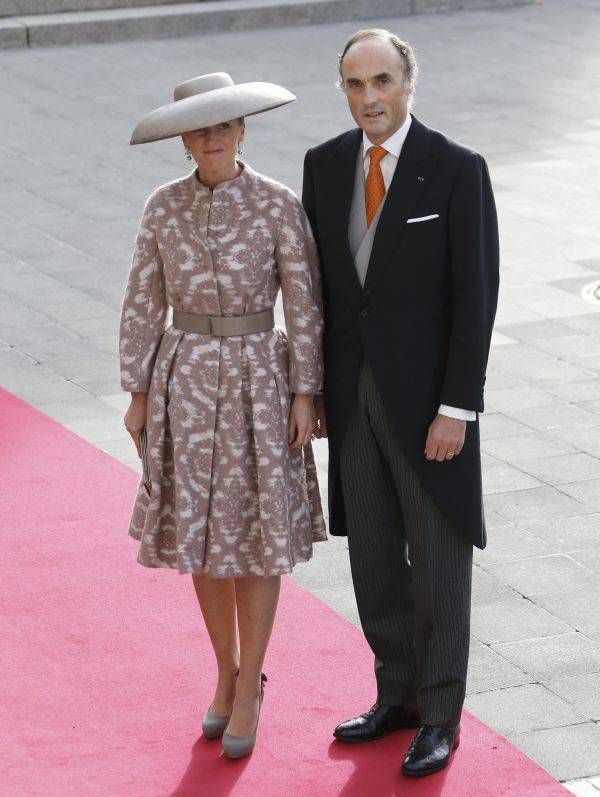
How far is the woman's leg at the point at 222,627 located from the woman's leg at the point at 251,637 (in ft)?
0.15

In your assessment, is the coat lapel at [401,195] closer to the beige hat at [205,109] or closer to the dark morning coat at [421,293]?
the dark morning coat at [421,293]

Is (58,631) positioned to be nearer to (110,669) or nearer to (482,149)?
(110,669)

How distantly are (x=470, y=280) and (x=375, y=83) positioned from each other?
576mm

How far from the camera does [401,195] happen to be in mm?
4246

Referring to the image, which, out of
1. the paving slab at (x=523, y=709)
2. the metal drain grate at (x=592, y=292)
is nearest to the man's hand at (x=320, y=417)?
the paving slab at (x=523, y=709)

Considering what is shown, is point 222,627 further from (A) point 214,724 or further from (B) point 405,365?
(B) point 405,365

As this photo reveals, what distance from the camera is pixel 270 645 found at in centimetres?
527

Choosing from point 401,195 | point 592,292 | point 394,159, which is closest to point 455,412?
point 401,195

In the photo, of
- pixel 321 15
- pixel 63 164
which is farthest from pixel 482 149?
pixel 321 15

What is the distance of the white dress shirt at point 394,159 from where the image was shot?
4.27 m

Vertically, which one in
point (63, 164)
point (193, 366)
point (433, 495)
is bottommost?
point (63, 164)

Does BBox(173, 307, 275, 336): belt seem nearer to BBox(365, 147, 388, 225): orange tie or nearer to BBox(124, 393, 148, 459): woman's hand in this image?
BBox(124, 393, 148, 459): woman's hand

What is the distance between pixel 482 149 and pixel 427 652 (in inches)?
344

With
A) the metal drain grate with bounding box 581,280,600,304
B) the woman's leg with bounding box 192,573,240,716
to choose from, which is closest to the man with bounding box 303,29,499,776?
the woman's leg with bounding box 192,573,240,716
